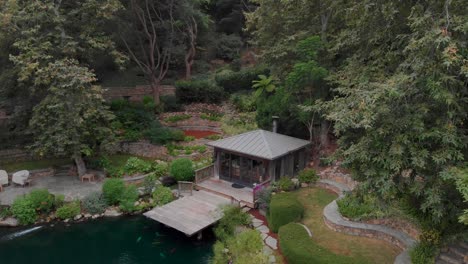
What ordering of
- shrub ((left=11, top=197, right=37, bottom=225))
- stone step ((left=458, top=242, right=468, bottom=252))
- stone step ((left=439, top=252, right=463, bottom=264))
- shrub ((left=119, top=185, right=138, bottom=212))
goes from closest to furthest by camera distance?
stone step ((left=439, top=252, right=463, bottom=264)) < stone step ((left=458, top=242, right=468, bottom=252)) < shrub ((left=11, top=197, right=37, bottom=225)) < shrub ((left=119, top=185, right=138, bottom=212))

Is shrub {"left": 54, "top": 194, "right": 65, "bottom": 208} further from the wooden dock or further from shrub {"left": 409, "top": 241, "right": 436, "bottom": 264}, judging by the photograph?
shrub {"left": 409, "top": 241, "right": 436, "bottom": 264}

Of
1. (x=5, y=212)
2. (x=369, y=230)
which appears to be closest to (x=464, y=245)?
(x=369, y=230)

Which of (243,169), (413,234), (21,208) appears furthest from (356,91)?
(21,208)

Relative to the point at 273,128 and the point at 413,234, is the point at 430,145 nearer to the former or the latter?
the point at 413,234

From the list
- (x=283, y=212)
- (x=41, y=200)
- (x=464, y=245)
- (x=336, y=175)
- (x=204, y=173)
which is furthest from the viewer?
(x=204, y=173)

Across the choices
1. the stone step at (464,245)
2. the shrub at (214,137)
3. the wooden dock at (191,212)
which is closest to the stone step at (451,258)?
the stone step at (464,245)

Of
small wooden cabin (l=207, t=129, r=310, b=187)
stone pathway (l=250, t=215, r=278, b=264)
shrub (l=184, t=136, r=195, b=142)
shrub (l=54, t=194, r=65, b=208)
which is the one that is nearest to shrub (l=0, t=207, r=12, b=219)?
shrub (l=54, t=194, r=65, b=208)

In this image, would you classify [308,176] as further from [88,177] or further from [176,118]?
[176,118]
